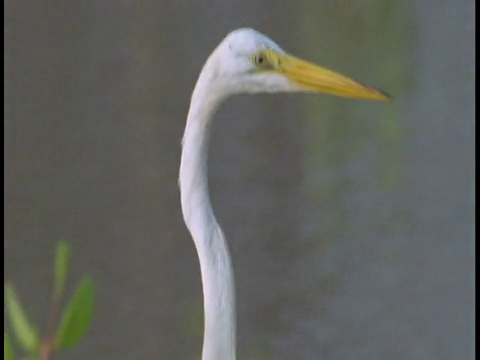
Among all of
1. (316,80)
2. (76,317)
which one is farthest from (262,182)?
(76,317)

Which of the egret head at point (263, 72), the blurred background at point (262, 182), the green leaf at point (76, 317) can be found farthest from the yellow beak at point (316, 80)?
the blurred background at point (262, 182)


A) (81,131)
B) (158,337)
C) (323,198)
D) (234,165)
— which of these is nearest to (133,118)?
(81,131)

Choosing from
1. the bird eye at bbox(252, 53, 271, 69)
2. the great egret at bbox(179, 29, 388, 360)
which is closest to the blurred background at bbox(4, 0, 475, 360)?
the great egret at bbox(179, 29, 388, 360)

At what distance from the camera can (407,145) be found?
3.65 m

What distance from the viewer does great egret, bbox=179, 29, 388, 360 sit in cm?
144

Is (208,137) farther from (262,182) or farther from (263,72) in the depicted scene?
(262,182)

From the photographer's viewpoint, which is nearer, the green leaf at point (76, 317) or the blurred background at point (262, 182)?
the green leaf at point (76, 317)

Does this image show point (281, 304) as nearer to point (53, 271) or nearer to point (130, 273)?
point (130, 273)

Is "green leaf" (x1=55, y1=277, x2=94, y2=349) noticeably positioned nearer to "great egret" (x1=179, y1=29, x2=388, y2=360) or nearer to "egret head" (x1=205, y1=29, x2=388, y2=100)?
"great egret" (x1=179, y1=29, x2=388, y2=360)

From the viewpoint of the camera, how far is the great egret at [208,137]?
4.71ft

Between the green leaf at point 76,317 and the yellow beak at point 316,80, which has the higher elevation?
the yellow beak at point 316,80

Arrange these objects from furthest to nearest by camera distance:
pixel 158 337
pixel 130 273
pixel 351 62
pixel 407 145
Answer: pixel 351 62, pixel 407 145, pixel 130 273, pixel 158 337

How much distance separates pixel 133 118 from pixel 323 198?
89cm

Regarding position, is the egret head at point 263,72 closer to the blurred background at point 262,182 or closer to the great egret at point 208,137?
the great egret at point 208,137
